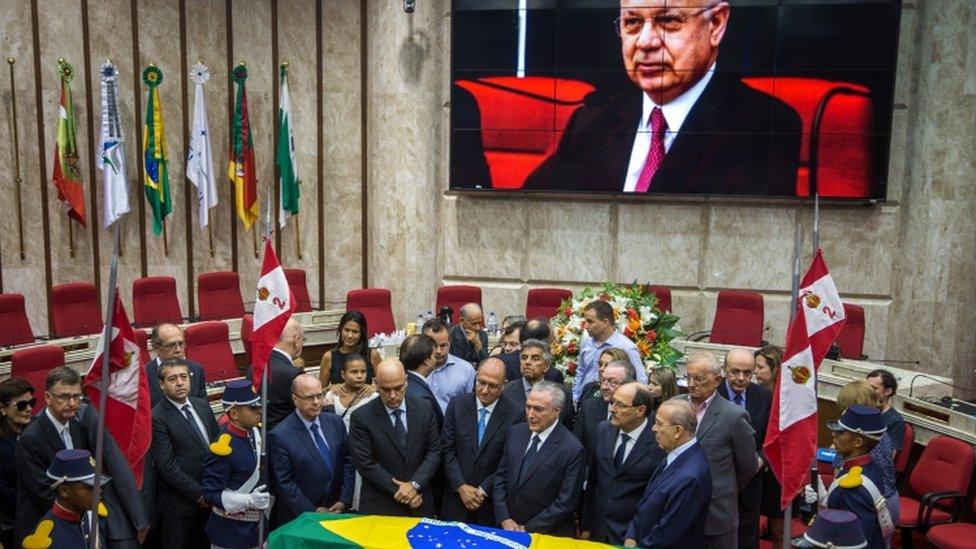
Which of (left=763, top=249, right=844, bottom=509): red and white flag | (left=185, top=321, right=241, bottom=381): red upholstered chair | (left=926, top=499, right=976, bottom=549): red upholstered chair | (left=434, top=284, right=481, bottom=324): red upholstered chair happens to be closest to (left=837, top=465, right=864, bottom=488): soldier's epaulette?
(left=763, top=249, right=844, bottom=509): red and white flag

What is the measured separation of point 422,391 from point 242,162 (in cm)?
623

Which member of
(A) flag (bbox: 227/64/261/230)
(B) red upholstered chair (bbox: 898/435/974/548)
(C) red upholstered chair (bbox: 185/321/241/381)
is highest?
(A) flag (bbox: 227/64/261/230)

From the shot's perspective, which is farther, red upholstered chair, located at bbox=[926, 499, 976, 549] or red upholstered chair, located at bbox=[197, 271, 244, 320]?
red upholstered chair, located at bbox=[197, 271, 244, 320]

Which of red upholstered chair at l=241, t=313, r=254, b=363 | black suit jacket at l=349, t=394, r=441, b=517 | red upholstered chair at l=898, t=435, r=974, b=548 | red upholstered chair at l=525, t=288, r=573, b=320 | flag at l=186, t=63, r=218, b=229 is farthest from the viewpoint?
flag at l=186, t=63, r=218, b=229

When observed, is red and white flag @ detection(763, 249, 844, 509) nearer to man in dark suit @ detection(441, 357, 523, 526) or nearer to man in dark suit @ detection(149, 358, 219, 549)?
man in dark suit @ detection(441, 357, 523, 526)

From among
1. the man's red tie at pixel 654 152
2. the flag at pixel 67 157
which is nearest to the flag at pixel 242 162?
the flag at pixel 67 157

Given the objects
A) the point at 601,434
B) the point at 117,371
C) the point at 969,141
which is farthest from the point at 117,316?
the point at 969,141

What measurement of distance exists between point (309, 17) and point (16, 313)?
4.93 meters

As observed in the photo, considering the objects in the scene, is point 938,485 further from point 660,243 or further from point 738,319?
point 660,243

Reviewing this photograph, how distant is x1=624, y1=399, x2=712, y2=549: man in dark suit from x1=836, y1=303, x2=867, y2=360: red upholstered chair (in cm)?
545

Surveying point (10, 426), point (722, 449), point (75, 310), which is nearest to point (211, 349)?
point (75, 310)

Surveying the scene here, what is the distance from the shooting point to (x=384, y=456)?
493 centimetres

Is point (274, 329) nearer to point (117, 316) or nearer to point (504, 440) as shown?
point (117, 316)

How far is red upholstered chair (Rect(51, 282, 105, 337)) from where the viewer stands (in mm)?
8961
